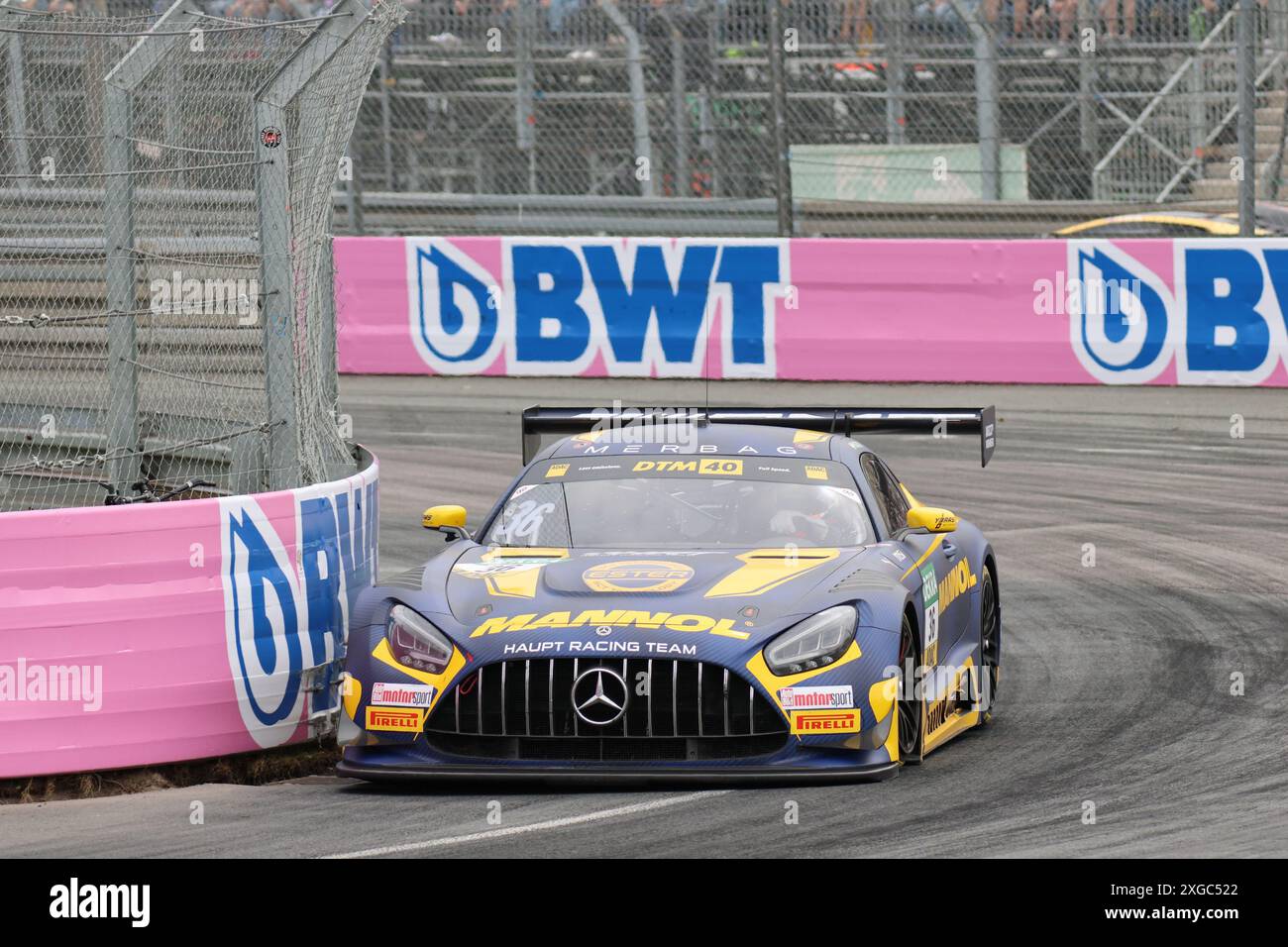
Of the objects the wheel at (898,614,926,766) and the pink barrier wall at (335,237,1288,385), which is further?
the pink barrier wall at (335,237,1288,385)

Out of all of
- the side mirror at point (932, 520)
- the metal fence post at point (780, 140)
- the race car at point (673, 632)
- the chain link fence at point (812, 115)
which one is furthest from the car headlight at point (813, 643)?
the metal fence post at point (780, 140)

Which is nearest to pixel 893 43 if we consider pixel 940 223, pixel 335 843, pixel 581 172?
pixel 940 223

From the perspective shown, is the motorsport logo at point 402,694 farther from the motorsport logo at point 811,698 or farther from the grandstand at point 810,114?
the grandstand at point 810,114

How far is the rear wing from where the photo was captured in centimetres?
937

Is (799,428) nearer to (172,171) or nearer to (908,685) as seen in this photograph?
(908,685)

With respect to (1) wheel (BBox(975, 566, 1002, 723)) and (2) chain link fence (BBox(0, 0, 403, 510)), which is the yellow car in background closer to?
(1) wheel (BBox(975, 566, 1002, 723))

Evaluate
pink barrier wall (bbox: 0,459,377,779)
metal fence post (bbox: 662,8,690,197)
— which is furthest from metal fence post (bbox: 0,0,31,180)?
metal fence post (bbox: 662,8,690,197)

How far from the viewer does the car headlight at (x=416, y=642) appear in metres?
7.56

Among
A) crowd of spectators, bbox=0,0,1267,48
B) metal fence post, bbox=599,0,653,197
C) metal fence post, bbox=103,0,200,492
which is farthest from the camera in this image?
metal fence post, bbox=599,0,653,197

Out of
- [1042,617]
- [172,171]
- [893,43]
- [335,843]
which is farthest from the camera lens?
[893,43]

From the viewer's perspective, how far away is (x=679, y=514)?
8.63 meters

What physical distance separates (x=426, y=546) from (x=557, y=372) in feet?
21.1

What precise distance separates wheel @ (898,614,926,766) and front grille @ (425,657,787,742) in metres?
0.63

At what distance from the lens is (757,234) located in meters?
19.4
